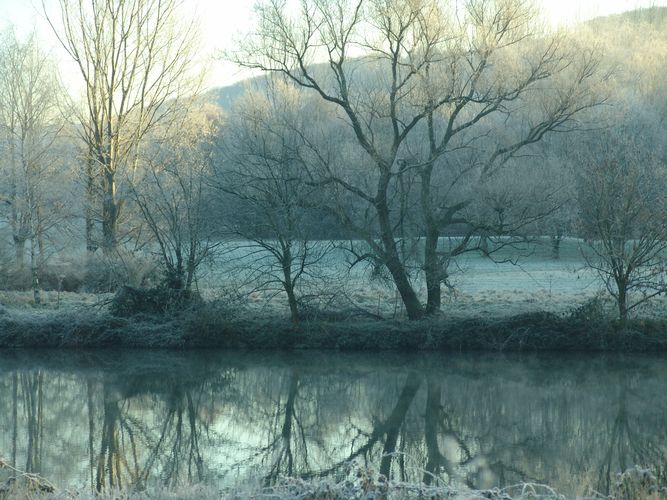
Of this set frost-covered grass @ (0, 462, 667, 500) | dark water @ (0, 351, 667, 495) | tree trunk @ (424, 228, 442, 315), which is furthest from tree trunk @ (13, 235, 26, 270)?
frost-covered grass @ (0, 462, 667, 500)

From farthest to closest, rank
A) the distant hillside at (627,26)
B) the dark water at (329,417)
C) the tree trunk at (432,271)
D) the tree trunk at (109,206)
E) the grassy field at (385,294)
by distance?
1. the distant hillside at (627,26)
2. the tree trunk at (109,206)
3. the grassy field at (385,294)
4. the tree trunk at (432,271)
5. the dark water at (329,417)

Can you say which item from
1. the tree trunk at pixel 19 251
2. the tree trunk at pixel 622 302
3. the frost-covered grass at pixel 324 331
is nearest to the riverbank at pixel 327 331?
the frost-covered grass at pixel 324 331

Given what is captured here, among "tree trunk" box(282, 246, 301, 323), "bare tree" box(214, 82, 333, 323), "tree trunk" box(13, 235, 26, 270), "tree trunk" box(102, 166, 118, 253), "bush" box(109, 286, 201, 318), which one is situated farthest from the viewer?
"tree trunk" box(102, 166, 118, 253)

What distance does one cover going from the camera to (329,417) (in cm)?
1384

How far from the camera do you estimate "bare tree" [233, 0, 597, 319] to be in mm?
19188

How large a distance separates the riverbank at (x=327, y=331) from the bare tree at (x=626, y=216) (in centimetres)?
76

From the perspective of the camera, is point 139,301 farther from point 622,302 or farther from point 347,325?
point 622,302

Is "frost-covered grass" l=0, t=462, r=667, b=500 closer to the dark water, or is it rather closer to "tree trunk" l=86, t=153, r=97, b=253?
the dark water

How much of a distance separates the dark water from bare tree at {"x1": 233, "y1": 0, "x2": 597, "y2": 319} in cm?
369

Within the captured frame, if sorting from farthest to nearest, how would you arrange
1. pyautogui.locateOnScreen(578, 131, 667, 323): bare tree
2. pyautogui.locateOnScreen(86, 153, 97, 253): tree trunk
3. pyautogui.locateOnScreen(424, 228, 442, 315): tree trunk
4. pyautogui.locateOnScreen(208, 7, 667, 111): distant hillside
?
1. pyautogui.locateOnScreen(208, 7, 667, 111): distant hillside
2. pyautogui.locateOnScreen(86, 153, 97, 253): tree trunk
3. pyautogui.locateOnScreen(424, 228, 442, 315): tree trunk
4. pyautogui.locateOnScreen(578, 131, 667, 323): bare tree

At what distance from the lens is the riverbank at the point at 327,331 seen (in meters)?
19.0

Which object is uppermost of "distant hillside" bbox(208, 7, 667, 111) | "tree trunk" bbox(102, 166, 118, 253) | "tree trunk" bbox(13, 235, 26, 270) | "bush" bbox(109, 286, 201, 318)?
"distant hillside" bbox(208, 7, 667, 111)

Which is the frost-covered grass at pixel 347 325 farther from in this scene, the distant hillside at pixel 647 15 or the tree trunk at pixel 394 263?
the distant hillside at pixel 647 15

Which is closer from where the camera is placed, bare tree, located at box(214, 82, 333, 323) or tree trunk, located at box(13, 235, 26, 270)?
bare tree, located at box(214, 82, 333, 323)
